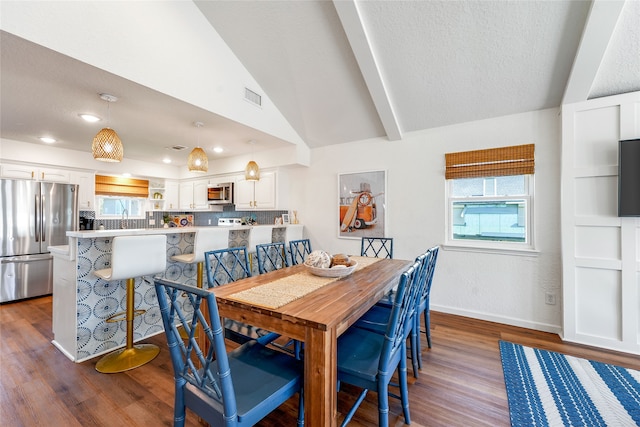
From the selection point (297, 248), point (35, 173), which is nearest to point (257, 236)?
point (297, 248)

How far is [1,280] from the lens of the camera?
3.78 meters

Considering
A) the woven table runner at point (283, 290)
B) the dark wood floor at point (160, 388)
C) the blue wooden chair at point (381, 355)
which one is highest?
the woven table runner at point (283, 290)

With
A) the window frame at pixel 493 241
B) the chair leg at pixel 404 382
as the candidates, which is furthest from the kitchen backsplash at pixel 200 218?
the chair leg at pixel 404 382

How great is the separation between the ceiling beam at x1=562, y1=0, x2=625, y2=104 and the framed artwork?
2035 millimetres

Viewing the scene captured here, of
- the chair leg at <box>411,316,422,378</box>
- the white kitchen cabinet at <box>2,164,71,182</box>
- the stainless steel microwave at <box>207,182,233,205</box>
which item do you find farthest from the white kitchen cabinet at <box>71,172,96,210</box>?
the chair leg at <box>411,316,422,378</box>

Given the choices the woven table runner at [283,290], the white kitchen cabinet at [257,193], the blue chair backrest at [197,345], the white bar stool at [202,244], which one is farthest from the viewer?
the white kitchen cabinet at [257,193]

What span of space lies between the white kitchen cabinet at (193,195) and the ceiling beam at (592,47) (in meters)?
5.79

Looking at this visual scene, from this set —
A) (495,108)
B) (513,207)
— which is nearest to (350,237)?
(513,207)

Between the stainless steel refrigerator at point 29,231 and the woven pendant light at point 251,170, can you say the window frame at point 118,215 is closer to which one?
the stainless steel refrigerator at point 29,231

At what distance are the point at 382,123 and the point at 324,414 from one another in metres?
3.24

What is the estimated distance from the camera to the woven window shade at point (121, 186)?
5496 millimetres

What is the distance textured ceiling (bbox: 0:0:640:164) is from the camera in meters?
2.21

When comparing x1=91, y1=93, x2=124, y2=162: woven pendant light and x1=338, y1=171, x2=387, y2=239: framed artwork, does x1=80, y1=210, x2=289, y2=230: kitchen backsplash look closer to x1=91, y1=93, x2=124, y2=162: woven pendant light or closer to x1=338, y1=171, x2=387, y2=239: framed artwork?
x1=338, y1=171, x2=387, y2=239: framed artwork

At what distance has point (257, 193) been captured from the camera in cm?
491
